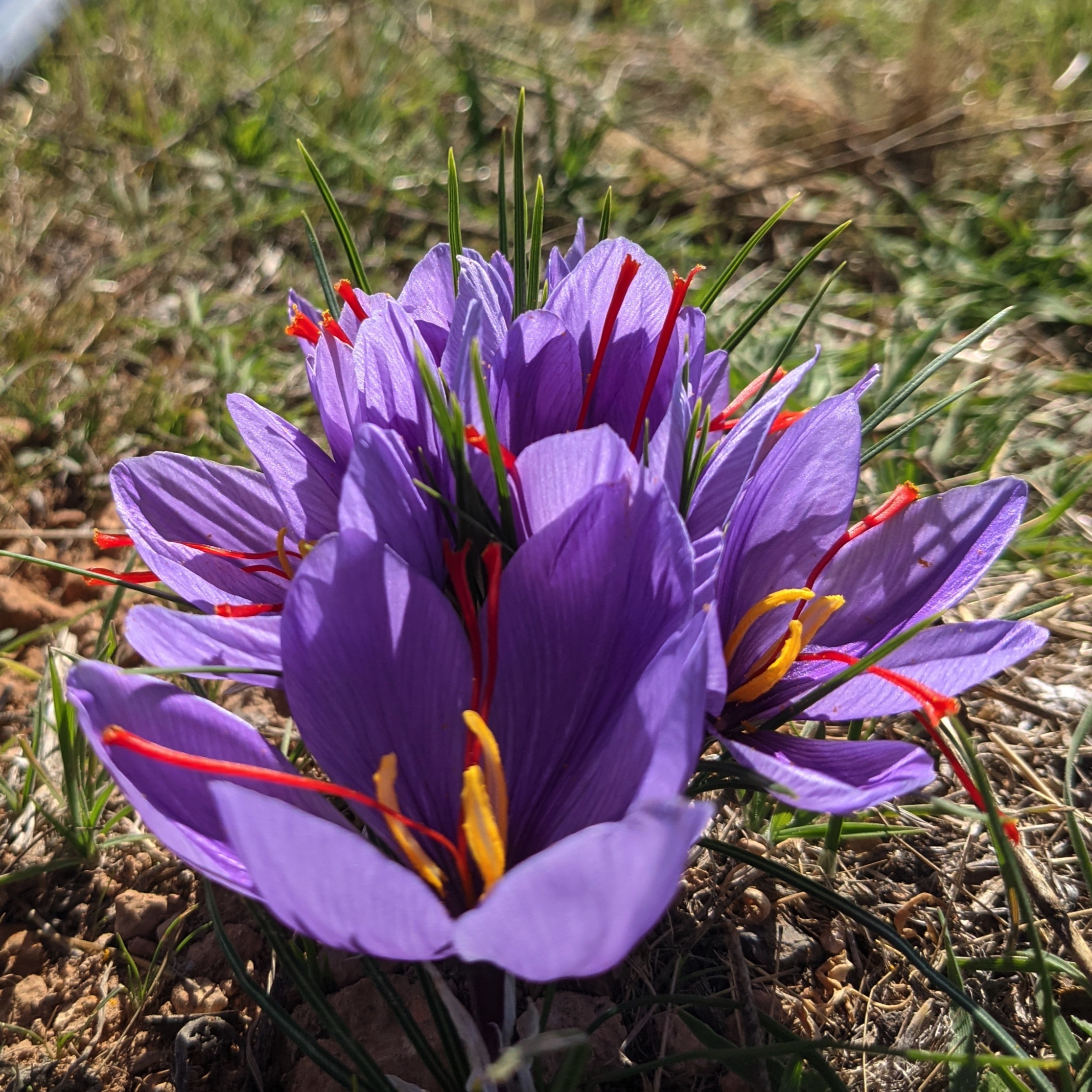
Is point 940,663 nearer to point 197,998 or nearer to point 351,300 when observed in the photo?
point 351,300

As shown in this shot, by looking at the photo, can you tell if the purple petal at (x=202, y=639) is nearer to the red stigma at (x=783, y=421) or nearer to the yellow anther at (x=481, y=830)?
the yellow anther at (x=481, y=830)

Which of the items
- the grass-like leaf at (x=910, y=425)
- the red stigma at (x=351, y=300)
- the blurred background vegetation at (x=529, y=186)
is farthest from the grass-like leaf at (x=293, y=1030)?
the blurred background vegetation at (x=529, y=186)

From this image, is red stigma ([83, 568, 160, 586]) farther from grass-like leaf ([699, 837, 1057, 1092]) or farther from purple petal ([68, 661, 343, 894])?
grass-like leaf ([699, 837, 1057, 1092])

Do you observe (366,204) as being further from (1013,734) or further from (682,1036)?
(682,1036)

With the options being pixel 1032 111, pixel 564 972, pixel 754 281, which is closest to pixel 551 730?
pixel 564 972

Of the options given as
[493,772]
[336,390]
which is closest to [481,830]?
[493,772]

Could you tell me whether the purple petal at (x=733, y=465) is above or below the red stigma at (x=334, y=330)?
below
